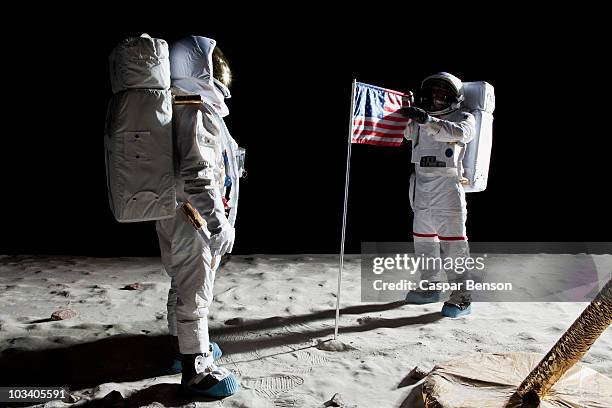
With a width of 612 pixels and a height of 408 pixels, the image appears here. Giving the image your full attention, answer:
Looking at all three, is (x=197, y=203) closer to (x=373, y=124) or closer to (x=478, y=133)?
(x=373, y=124)

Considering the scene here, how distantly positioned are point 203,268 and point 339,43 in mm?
4512

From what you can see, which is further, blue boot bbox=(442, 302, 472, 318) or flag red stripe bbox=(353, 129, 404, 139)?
blue boot bbox=(442, 302, 472, 318)

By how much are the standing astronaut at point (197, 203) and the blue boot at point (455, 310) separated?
1.68 meters

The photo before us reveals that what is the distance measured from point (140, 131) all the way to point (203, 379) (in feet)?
3.71

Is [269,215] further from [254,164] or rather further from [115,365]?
[115,365]

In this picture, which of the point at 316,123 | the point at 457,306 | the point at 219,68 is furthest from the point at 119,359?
the point at 316,123

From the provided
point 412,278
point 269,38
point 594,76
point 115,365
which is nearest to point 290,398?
point 115,365

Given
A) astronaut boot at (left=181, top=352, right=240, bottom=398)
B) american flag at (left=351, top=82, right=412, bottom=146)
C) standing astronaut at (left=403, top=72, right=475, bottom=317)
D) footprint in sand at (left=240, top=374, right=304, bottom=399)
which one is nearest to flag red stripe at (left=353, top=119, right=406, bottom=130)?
american flag at (left=351, top=82, right=412, bottom=146)

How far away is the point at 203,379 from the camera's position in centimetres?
222

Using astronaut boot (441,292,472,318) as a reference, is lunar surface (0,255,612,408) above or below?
below

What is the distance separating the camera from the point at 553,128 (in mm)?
6266

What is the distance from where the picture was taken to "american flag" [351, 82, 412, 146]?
3117 millimetres

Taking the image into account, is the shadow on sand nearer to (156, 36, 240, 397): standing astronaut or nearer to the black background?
(156, 36, 240, 397): standing astronaut

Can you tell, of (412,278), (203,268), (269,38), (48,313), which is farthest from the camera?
(269,38)
